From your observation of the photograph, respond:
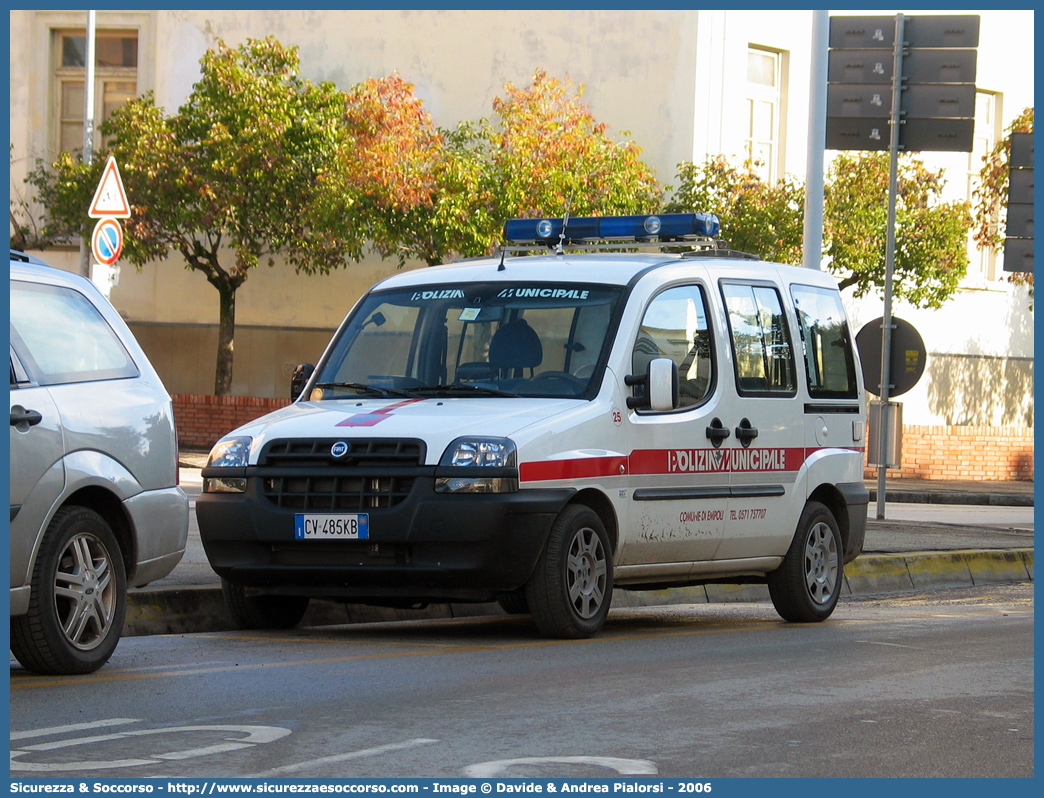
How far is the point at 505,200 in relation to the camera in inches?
1073

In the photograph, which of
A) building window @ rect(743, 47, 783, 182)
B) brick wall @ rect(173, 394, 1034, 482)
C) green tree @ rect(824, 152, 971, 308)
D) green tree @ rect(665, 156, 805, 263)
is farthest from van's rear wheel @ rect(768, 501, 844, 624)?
building window @ rect(743, 47, 783, 182)

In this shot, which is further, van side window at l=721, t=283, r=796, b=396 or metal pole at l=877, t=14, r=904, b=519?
metal pole at l=877, t=14, r=904, b=519

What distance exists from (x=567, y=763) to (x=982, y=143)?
31.7m

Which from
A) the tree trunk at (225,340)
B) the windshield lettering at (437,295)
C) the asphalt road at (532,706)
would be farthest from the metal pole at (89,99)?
the asphalt road at (532,706)

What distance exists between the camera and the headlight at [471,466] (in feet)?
28.0

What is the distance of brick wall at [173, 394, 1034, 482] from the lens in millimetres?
29750

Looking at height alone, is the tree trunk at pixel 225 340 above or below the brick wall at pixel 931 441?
above

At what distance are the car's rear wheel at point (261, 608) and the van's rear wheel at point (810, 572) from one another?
114 inches

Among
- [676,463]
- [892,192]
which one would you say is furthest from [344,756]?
[892,192]

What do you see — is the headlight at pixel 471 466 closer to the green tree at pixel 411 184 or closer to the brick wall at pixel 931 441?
the green tree at pixel 411 184

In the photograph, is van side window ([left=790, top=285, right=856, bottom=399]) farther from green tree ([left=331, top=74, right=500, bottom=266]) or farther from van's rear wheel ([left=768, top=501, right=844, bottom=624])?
green tree ([left=331, top=74, right=500, bottom=266])

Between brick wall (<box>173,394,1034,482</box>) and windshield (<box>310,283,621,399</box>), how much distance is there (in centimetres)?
1955

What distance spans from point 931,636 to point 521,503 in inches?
110

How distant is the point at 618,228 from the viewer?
36.8 ft
